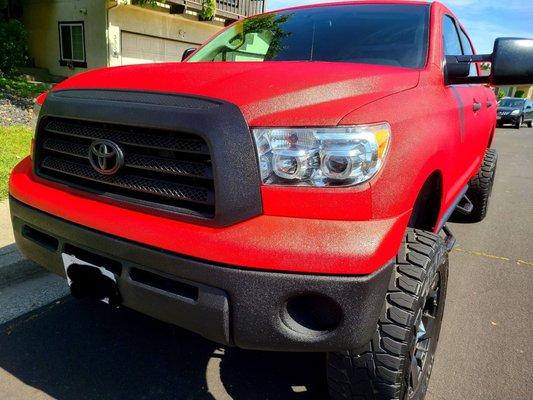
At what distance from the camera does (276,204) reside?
5.26 feet

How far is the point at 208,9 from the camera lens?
50.4 feet

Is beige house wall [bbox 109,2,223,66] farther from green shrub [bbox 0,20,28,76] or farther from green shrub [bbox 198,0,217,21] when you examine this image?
green shrub [bbox 0,20,28,76]

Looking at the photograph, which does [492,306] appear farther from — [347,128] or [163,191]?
[163,191]

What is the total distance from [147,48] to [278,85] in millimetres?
14535

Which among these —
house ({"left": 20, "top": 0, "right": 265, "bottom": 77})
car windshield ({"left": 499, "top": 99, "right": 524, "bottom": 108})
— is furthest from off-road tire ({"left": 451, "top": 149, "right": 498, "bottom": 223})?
car windshield ({"left": 499, "top": 99, "right": 524, "bottom": 108})

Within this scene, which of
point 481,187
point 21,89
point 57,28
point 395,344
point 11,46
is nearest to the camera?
point 395,344

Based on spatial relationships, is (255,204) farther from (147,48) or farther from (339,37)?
(147,48)

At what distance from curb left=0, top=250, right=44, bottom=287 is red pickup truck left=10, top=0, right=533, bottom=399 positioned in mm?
1104

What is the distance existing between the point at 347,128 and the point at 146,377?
5.29ft

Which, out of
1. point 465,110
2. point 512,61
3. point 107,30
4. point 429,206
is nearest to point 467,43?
point 465,110

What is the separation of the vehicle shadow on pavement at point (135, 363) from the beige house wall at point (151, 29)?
12.6 meters

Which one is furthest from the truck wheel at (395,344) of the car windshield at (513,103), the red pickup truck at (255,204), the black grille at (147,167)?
the car windshield at (513,103)

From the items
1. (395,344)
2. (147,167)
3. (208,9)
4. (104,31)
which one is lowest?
(395,344)

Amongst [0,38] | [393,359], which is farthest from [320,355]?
[0,38]
